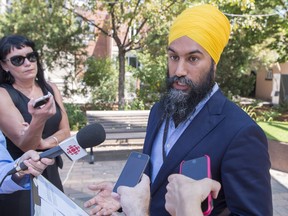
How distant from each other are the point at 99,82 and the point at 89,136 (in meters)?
11.5

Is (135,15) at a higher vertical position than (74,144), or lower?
higher

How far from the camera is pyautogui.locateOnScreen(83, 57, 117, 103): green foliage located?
12508 mm

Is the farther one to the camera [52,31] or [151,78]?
[151,78]

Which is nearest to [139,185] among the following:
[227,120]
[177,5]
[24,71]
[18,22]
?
[227,120]

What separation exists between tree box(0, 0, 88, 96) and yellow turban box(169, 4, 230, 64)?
29.9 ft

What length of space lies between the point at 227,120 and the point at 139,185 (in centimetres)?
49

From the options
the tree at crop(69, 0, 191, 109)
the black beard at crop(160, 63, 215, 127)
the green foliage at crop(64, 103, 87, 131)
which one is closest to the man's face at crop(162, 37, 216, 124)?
the black beard at crop(160, 63, 215, 127)

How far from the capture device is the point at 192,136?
1528 millimetres

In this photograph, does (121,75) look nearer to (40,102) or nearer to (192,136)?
(40,102)

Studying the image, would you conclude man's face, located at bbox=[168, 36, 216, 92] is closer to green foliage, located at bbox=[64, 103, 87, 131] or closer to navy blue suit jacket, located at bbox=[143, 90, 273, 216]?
navy blue suit jacket, located at bbox=[143, 90, 273, 216]

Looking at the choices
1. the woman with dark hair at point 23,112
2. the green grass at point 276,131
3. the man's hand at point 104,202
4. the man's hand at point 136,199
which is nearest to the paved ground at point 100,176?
the green grass at point 276,131

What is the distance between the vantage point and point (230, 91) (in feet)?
43.8

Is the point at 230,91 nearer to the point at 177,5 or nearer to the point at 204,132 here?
the point at 177,5

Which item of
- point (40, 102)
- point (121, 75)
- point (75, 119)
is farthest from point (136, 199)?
point (121, 75)
